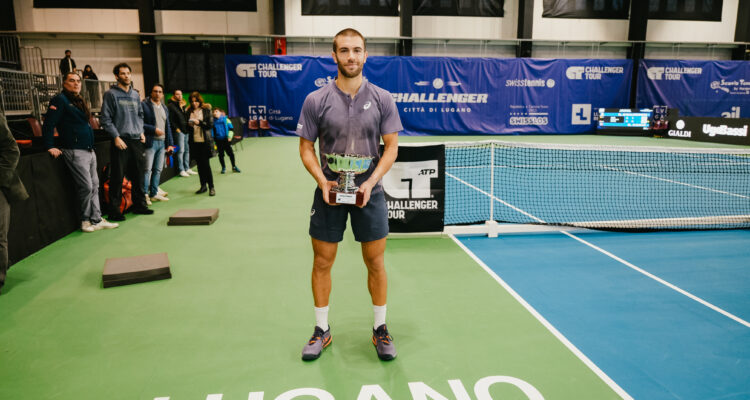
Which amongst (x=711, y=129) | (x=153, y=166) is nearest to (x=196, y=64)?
(x=153, y=166)

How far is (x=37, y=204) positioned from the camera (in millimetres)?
5742

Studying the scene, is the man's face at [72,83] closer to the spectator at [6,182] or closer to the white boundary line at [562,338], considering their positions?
the spectator at [6,182]

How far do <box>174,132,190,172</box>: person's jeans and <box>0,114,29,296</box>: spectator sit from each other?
6.41 metres

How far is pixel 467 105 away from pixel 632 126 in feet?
24.6

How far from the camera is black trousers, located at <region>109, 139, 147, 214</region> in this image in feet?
23.4

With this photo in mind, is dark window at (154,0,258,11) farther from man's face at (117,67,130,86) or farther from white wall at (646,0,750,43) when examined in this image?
white wall at (646,0,750,43)

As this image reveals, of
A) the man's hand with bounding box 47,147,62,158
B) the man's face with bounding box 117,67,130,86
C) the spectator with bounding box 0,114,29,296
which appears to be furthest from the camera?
the man's face with bounding box 117,67,130,86

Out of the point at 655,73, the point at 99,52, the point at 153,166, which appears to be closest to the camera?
the point at 153,166

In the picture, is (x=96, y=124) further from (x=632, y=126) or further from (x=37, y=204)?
(x=632, y=126)

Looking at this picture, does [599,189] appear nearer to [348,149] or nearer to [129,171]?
[348,149]

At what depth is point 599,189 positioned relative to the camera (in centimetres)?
984

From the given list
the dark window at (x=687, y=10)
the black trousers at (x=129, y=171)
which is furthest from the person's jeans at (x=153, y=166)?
the dark window at (x=687, y=10)

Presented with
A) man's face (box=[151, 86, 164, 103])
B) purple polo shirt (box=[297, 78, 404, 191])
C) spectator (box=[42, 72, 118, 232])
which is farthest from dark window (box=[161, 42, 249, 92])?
purple polo shirt (box=[297, 78, 404, 191])

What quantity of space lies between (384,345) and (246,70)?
780 inches
